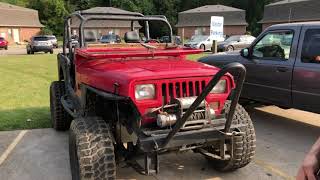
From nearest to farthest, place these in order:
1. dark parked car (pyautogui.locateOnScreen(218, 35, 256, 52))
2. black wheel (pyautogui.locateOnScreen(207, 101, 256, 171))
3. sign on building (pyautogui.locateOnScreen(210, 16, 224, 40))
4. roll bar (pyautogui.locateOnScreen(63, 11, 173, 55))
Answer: black wheel (pyautogui.locateOnScreen(207, 101, 256, 171)) < roll bar (pyautogui.locateOnScreen(63, 11, 173, 55)) < sign on building (pyautogui.locateOnScreen(210, 16, 224, 40)) < dark parked car (pyautogui.locateOnScreen(218, 35, 256, 52))

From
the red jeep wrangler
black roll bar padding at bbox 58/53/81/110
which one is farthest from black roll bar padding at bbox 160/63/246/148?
black roll bar padding at bbox 58/53/81/110

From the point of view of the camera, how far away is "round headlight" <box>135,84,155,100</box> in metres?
4.29

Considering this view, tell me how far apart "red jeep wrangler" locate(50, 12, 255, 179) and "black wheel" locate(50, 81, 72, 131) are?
1.74 meters

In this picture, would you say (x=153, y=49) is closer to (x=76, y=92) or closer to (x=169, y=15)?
(x=76, y=92)

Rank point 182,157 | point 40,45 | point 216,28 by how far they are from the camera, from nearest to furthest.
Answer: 1. point 182,157
2. point 216,28
3. point 40,45

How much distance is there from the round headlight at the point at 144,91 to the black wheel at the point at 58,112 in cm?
320

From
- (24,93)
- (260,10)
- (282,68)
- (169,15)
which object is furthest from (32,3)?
(282,68)

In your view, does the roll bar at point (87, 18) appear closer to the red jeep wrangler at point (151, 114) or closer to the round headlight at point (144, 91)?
the red jeep wrangler at point (151, 114)

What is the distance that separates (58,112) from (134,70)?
9.87ft

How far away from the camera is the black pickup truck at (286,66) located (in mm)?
6695

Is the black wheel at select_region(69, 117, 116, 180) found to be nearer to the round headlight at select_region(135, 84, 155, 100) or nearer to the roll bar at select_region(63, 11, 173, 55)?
the round headlight at select_region(135, 84, 155, 100)

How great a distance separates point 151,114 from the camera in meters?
4.30

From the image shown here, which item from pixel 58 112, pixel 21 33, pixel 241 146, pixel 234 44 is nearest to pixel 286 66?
pixel 241 146

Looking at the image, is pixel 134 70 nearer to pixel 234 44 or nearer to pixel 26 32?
pixel 234 44
